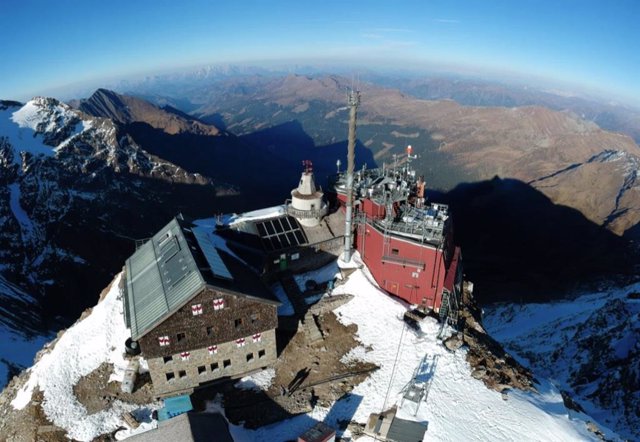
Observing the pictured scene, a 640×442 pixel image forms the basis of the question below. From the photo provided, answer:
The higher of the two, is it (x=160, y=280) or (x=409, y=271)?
(x=160, y=280)

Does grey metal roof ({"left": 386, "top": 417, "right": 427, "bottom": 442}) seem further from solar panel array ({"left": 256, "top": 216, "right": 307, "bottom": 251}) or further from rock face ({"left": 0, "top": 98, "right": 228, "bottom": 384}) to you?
rock face ({"left": 0, "top": 98, "right": 228, "bottom": 384})

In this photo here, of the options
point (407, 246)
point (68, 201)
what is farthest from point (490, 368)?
point (68, 201)

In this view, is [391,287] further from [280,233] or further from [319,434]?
[319,434]

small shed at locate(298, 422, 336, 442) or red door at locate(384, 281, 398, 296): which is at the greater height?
red door at locate(384, 281, 398, 296)

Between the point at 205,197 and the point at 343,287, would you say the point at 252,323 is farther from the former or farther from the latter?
the point at 205,197

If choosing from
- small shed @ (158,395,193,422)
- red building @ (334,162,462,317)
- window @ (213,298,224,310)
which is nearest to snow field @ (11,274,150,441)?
small shed @ (158,395,193,422)

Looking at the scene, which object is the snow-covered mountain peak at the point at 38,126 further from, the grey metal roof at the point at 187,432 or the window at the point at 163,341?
the grey metal roof at the point at 187,432
